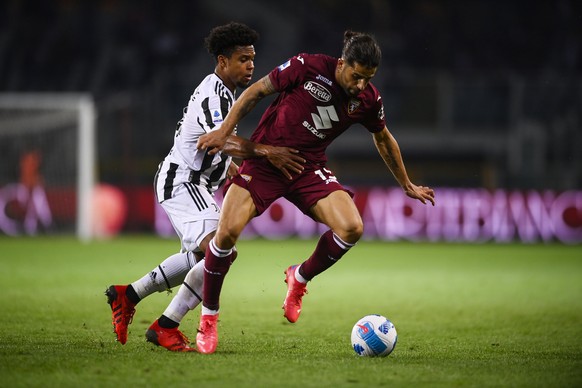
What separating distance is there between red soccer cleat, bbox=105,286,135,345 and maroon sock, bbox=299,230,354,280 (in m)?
1.19

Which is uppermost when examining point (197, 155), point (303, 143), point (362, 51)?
point (362, 51)

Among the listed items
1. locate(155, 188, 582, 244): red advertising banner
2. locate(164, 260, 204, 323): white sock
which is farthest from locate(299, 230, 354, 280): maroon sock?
locate(155, 188, 582, 244): red advertising banner

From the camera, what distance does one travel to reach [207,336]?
5641 millimetres

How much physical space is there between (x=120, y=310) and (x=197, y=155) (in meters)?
1.14

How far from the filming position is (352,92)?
19.1 ft

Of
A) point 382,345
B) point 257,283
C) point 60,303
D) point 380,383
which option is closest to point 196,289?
point 382,345

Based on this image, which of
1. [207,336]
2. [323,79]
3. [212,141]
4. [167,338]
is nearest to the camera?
[212,141]

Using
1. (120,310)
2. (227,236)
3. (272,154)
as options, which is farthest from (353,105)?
(120,310)

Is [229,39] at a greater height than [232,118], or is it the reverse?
[229,39]

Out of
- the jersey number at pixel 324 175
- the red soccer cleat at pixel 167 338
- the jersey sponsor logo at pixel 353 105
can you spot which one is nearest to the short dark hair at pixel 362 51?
the jersey sponsor logo at pixel 353 105

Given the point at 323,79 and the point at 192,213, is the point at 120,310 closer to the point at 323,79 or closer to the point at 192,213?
the point at 192,213

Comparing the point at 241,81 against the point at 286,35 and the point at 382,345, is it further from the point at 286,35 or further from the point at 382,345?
the point at 286,35

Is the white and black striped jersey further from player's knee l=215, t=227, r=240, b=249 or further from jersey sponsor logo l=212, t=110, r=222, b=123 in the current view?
player's knee l=215, t=227, r=240, b=249

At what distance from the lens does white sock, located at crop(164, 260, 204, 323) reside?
586 cm
